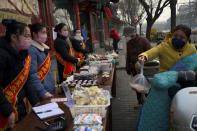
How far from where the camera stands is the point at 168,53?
452 centimetres

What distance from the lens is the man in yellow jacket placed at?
423 cm

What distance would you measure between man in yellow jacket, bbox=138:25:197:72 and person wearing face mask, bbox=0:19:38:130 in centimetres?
142

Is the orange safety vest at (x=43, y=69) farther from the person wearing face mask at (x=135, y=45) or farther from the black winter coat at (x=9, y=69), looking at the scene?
the person wearing face mask at (x=135, y=45)

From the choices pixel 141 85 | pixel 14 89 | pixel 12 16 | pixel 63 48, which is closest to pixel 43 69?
pixel 14 89

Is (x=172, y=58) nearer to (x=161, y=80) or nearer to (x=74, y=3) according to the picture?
(x=161, y=80)

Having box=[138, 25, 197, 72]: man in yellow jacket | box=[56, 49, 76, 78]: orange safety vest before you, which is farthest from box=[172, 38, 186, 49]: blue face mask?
box=[56, 49, 76, 78]: orange safety vest

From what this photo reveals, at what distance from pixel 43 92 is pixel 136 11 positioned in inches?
2232

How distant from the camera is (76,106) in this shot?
3150mm

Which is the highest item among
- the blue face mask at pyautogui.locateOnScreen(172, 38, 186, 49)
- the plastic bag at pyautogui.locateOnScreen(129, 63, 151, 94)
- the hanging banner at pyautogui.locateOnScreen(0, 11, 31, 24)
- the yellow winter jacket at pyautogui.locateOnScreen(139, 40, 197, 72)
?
the hanging banner at pyautogui.locateOnScreen(0, 11, 31, 24)

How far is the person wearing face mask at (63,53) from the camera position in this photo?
6562 mm

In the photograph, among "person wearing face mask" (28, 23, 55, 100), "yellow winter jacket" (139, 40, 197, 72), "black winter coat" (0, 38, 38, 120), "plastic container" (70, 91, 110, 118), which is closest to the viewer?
"plastic container" (70, 91, 110, 118)

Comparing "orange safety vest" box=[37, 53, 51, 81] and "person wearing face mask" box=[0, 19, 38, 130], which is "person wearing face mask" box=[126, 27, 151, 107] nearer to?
"orange safety vest" box=[37, 53, 51, 81]

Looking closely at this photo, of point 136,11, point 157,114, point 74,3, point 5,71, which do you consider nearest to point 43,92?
point 5,71

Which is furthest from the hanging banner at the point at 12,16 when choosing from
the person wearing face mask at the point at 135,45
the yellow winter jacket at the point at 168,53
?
the yellow winter jacket at the point at 168,53
